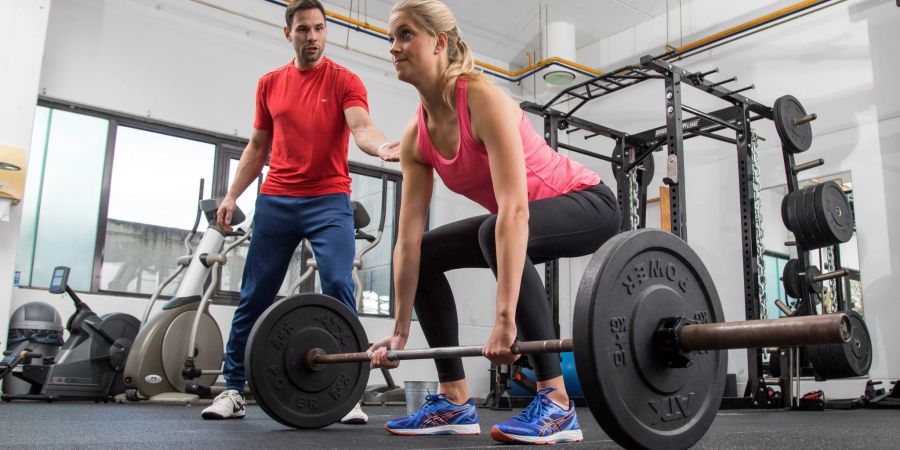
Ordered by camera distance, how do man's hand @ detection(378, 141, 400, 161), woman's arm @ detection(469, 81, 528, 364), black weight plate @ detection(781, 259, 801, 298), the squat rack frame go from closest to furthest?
woman's arm @ detection(469, 81, 528, 364) → man's hand @ detection(378, 141, 400, 161) → the squat rack frame → black weight plate @ detection(781, 259, 801, 298)

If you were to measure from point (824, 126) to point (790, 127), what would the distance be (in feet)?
2.37

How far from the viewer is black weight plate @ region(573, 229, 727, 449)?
1.02 m

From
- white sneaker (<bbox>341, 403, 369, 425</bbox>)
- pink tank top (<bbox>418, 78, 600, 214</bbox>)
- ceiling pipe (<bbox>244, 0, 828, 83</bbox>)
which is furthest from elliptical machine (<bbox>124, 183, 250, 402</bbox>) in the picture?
pink tank top (<bbox>418, 78, 600, 214</bbox>)

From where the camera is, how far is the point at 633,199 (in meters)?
4.90

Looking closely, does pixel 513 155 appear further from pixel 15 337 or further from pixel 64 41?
pixel 64 41

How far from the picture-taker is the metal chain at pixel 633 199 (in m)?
4.80

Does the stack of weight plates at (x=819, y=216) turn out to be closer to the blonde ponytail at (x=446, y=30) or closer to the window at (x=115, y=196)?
the blonde ponytail at (x=446, y=30)

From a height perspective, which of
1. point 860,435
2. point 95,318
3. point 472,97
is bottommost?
point 860,435

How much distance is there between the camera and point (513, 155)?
1339mm

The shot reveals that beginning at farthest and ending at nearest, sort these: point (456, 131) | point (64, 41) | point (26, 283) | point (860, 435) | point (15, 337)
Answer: point (64, 41) → point (26, 283) → point (15, 337) → point (860, 435) → point (456, 131)

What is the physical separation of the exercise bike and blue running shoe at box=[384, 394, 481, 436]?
8.26ft

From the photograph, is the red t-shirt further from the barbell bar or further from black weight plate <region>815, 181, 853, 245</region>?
black weight plate <region>815, 181, 853, 245</region>

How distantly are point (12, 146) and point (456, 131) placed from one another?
11.2 feet

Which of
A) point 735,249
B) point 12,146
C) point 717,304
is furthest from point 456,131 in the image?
point 735,249
